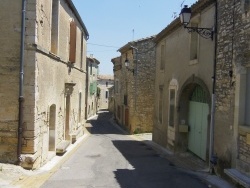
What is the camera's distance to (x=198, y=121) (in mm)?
12297

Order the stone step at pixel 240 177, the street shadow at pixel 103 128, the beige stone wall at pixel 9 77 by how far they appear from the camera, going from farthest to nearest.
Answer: the street shadow at pixel 103 128 → the beige stone wall at pixel 9 77 → the stone step at pixel 240 177

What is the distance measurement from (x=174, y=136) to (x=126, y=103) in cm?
1327

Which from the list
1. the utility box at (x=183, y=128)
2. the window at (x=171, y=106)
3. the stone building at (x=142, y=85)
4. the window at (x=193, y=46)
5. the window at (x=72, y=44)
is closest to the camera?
the window at (x=193, y=46)

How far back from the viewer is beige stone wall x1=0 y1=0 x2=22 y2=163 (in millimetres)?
9133

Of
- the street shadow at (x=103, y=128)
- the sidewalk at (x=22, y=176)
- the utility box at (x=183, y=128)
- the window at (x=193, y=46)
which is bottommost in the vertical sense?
the street shadow at (x=103, y=128)

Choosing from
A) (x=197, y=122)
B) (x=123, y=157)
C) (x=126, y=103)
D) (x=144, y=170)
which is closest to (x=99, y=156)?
(x=123, y=157)

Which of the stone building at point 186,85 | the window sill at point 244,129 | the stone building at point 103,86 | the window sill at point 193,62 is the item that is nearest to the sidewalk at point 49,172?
the stone building at point 186,85

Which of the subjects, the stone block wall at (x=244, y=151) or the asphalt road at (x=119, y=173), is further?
the asphalt road at (x=119, y=173)

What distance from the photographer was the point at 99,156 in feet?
42.3

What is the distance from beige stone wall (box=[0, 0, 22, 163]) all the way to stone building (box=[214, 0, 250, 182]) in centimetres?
551

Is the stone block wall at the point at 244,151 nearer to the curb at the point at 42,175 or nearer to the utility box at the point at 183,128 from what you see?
the curb at the point at 42,175

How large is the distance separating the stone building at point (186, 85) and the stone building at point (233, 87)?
793 millimetres

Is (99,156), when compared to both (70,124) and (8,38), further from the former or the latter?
(8,38)

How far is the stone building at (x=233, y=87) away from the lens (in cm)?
784
